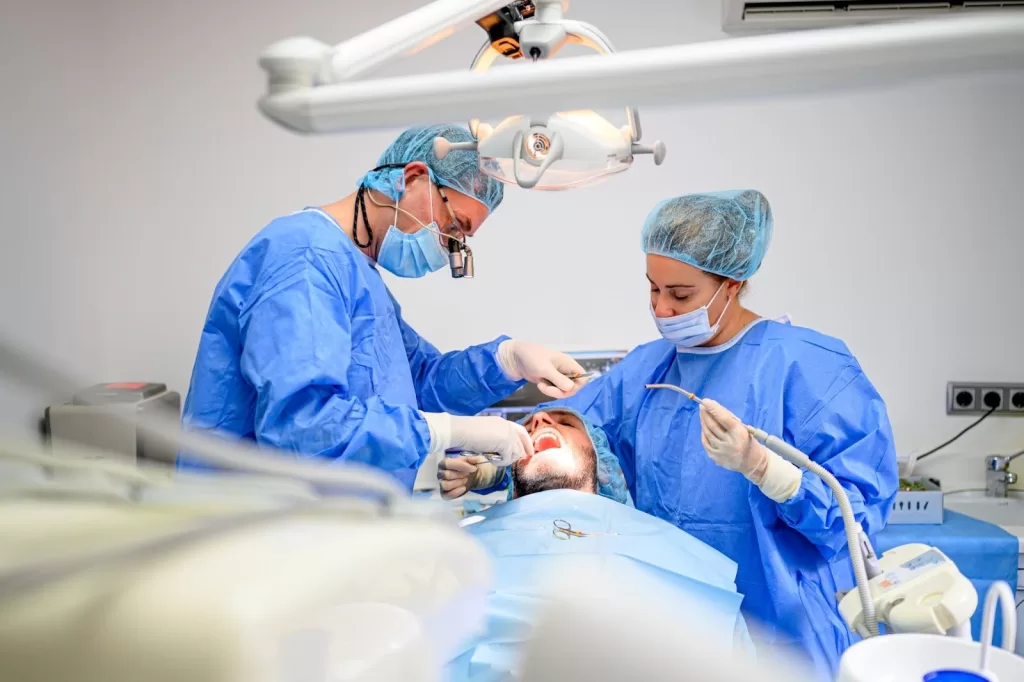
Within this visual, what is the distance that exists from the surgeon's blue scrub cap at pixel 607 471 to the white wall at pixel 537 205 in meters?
1.13

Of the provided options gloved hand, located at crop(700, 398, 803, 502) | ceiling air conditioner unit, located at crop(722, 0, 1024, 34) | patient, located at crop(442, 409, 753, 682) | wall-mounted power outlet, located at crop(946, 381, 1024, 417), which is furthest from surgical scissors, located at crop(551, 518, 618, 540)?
wall-mounted power outlet, located at crop(946, 381, 1024, 417)

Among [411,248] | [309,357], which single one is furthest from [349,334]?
[411,248]

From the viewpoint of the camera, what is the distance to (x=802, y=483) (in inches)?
61.0

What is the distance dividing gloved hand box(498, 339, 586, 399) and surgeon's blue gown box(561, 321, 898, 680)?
21cm

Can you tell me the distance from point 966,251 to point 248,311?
258cm

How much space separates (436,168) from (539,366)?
1.65 ft

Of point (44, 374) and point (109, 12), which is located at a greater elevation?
point (109, 12)

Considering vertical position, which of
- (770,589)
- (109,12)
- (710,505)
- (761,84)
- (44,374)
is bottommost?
(770,589)

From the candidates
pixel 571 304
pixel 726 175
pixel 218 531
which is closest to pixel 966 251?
pixel 726 175

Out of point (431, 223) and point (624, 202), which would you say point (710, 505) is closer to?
point (431, 223)

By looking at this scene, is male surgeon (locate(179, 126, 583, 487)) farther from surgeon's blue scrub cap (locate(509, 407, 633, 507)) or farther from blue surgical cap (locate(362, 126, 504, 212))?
surgeon's blue scrub cap (locate(509, 407, 633, 507))

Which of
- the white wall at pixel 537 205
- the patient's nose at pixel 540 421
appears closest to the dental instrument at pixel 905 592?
the patient's nose at pixel 540 421

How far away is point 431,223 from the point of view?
5.56 ft

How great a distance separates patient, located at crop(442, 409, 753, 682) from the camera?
1.52m
